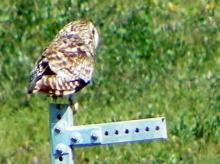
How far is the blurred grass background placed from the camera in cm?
1026

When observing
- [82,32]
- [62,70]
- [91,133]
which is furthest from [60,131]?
[82,32]

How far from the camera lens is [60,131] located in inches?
281

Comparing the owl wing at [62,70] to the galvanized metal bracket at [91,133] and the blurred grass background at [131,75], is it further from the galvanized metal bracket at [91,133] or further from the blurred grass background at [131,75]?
the blurred grass background at [131,75]

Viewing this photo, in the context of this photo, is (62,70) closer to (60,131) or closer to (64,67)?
(64,67)

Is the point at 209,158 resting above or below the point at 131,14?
Result: below

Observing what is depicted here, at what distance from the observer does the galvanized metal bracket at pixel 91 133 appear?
693 cm

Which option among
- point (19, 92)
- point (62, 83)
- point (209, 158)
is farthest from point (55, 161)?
point (19, 92)

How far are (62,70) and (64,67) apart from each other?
0.22 feet

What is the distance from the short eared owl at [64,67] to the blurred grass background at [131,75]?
1.65 m

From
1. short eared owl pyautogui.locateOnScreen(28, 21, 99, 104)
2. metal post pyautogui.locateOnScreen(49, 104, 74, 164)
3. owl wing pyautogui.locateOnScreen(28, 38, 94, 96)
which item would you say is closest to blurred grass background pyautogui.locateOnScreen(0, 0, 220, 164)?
short eared owl pyautogui.locateOnScreen(28, 21, 99, 104)

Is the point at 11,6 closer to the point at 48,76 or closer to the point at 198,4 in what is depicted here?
the point at 198,4

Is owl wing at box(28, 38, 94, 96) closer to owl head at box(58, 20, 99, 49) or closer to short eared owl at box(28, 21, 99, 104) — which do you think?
short eared owl at box(28, 21, 99, 104)

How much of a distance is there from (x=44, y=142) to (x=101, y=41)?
7.79 ft

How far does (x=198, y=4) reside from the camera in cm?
1390
